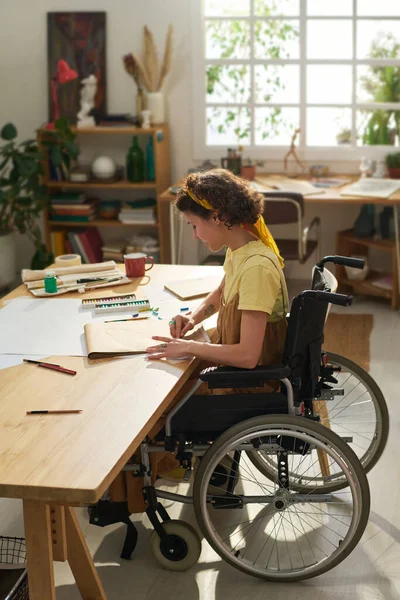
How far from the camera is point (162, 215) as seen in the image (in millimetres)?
5414

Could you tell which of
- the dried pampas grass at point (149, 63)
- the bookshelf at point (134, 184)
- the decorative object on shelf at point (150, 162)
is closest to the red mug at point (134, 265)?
the bookshelf at point (134, 184)

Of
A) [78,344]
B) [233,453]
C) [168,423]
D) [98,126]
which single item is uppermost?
[98,126]

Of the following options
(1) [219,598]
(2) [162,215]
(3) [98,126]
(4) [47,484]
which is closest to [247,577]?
(1) [219,598]

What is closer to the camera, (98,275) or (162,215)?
(98,275)

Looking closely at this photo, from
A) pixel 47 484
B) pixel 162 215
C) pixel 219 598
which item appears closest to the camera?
pixel 47 484

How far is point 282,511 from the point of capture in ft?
8.68

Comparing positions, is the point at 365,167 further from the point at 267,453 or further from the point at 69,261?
the point at 267,453

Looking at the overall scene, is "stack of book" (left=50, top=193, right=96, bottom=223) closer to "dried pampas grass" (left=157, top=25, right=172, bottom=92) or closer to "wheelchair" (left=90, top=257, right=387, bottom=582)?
"dried pampas grass" (left=157, top=25, right=172, bottom=92)

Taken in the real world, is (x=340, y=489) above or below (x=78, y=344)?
below

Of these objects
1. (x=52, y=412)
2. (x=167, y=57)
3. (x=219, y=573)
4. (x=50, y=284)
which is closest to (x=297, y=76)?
(x=167, y=57)

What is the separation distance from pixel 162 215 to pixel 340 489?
9.23 ft

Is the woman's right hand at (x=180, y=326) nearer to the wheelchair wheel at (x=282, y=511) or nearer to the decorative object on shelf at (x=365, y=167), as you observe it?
the wheelchair wheel at (x=282, y=511)

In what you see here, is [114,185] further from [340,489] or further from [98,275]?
[340,489]

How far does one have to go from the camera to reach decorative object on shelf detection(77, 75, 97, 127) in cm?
550
